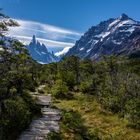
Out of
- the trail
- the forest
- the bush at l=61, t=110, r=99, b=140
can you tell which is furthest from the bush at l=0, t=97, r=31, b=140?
the bush at l=61, t=110, r=99, b=140

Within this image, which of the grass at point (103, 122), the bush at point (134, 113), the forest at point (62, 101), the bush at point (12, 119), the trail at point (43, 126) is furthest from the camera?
the bush at point (134, 113)

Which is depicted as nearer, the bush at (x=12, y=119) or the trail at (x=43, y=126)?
the bush at (x=12, y=119)

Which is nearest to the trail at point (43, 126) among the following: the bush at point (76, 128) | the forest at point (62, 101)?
the forest at point (62, 101)

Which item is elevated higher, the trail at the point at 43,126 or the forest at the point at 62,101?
the forest at the point at 62,101

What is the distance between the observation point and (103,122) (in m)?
38.0

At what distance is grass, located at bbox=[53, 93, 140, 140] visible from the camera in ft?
105

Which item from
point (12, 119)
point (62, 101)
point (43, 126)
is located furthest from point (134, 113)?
point (62, 101)

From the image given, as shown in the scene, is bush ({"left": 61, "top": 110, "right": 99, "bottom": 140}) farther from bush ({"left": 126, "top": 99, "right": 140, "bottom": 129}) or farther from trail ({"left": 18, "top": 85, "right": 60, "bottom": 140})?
bush ({"left": 126, "top": 99, "right": 140, "bottom": 129})

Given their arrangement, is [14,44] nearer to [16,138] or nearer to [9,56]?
[9,56]

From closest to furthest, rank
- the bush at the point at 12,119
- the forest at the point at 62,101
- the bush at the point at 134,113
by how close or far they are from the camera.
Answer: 1. the bush at the point at 12,119
2. the forest at the point at 62,101
3. the bush at the point at 134,113

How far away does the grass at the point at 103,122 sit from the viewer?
31859mm

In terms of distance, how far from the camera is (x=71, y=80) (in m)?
79.6

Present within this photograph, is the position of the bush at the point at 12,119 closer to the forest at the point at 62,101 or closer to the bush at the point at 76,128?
the forest at the point at 62,101

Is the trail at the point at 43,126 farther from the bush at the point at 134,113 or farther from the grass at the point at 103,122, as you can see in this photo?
the bush at the point at 134,113
